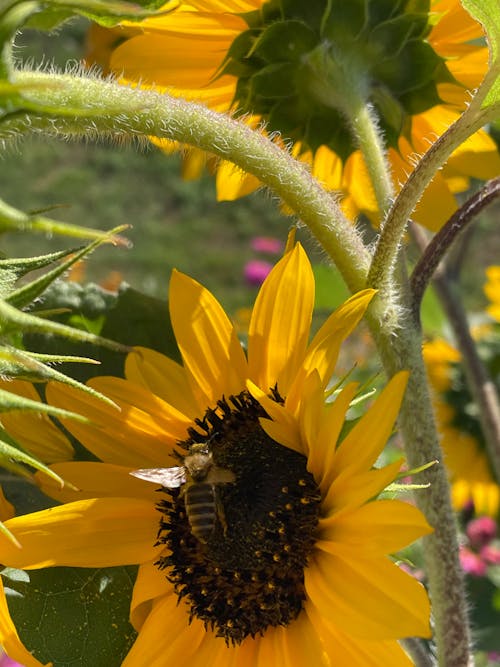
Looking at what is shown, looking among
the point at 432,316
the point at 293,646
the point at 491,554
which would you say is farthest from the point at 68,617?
the point at 491,554

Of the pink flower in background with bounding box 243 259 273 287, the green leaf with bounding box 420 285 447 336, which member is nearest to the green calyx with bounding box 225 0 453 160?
the green leaf with bounding box 420 285 447 336

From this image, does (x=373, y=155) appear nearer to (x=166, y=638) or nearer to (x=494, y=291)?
(x=166, y=638)

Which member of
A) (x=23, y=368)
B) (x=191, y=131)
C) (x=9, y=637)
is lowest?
(x=9, y=637)

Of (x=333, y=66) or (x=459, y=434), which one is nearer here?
(x=333, y=66)

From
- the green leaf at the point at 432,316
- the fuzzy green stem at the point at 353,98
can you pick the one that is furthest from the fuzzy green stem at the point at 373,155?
the green leaf at the point at 432,316

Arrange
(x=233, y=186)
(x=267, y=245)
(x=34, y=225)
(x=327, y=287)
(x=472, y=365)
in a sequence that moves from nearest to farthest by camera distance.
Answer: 1. (x=34, y=225)
2. (x=233, y=186)
3. (x=472, y=365)
4. (x=327, y=287)
5. (x=267, y=245)

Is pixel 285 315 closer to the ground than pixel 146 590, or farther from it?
farther from it
